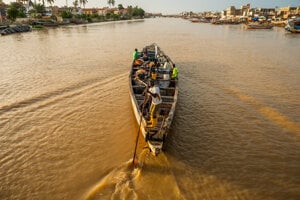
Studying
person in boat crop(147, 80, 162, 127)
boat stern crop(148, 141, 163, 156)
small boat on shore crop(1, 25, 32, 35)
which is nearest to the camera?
boat stern crop(148, 141, 163, 156)

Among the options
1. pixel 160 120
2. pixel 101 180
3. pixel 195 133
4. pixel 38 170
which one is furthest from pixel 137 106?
pixel 38 170

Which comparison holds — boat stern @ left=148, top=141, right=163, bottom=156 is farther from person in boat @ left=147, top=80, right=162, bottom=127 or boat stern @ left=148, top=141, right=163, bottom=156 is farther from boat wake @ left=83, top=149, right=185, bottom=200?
person in boat @ left=147, top=80, right=162, bottom=127

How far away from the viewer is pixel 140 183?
655 centimetres

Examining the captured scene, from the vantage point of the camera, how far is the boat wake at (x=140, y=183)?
6164 mm

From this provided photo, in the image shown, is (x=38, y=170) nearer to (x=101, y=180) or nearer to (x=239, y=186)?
(x=101, y=180)

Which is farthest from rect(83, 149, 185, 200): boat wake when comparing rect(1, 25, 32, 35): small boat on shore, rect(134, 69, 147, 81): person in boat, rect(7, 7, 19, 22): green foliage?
rect(7, 7, 19, 22): green foliage

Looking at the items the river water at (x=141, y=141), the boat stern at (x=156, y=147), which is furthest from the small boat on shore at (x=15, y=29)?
the boat stern at (x=156, y=147)

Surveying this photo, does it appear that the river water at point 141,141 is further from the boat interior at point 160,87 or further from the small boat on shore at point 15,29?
the small boat on shore at point 15,29

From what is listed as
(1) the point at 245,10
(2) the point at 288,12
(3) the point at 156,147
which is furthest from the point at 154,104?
(1) the point at 245,10

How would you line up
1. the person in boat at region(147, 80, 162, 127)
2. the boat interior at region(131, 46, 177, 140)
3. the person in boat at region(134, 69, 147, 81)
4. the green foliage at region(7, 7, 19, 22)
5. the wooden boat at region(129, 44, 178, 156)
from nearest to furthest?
the wooden boat at region(129, 44, 178, 156) < the person in boat at region(147, 80, 162, 127) < the boat interior at region(131, 46, 177, 140) < the person in boat at region(134, 69, 147, 81) < the green foliage at region(7, 7, 19, 22)

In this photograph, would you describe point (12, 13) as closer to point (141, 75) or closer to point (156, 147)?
point (141, 75)

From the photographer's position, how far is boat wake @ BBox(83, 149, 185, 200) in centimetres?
616

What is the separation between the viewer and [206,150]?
27.2 ft

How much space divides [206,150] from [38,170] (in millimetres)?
5827
